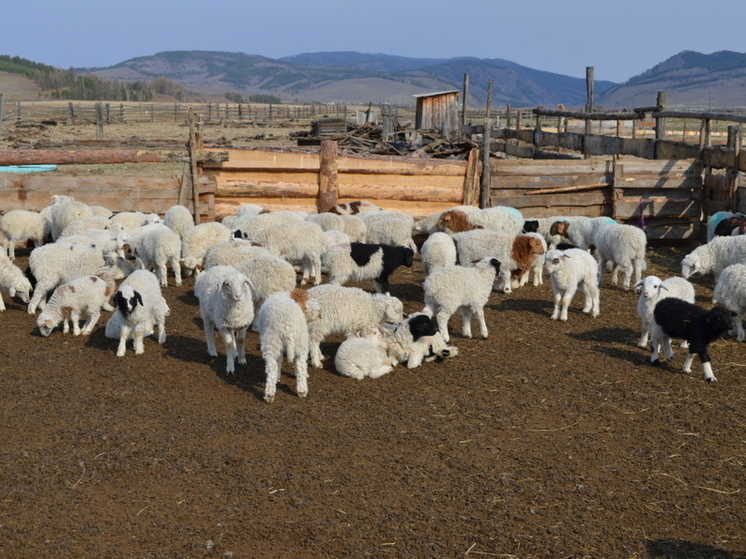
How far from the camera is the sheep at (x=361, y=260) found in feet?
36.6

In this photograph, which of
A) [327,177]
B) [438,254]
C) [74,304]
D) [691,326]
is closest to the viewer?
[691,326]

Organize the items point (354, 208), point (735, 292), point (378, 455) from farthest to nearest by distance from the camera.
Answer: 1. point (354, 208)
2. point (735, 292)
3. point (378, 455)

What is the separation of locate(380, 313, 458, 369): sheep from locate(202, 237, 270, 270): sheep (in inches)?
113

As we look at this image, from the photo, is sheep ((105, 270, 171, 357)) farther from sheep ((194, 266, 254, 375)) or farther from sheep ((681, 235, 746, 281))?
sheep ((681, 235, 746, 281))

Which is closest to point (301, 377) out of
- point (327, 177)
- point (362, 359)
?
point (362, 359)

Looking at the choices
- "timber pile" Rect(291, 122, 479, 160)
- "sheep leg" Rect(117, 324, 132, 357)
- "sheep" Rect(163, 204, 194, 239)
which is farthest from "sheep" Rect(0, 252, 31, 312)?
"timber pile" Rect(291, 122, 479, 160)

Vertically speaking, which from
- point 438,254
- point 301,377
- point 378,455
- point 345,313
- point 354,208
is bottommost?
point 378,455

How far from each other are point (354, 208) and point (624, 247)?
5929mm

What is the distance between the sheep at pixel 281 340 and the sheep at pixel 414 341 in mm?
1302

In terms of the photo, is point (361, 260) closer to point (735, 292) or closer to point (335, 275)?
point (335, 275)

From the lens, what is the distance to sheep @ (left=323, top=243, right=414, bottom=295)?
1116cm

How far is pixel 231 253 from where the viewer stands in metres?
11.0

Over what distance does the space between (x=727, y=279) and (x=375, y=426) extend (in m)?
5.36

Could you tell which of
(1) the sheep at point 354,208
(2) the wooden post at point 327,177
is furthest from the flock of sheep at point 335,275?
(2) the wooden post at point 327,177
